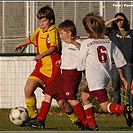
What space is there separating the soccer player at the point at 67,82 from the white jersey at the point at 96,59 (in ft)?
1.97

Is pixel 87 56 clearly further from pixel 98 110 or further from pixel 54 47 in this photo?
pixel 98 110

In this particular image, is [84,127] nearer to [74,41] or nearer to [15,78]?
[74,41]

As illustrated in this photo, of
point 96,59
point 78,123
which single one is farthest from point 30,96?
point 96,59

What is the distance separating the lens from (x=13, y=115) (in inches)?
434

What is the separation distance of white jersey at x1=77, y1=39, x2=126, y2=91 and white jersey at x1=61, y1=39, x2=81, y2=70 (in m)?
0.58

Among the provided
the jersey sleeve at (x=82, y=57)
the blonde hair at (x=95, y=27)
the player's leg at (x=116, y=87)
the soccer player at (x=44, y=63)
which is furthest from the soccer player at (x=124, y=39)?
the jersey sleeve at (x=82, y=57)

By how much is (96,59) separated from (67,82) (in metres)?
0.84

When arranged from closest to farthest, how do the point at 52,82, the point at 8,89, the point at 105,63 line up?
the point at 105,63
the point at 52,82
the point at 8,89

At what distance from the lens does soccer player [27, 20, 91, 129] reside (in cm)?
1069

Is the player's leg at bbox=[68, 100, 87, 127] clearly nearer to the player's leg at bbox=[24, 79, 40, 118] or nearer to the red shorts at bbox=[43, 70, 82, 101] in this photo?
the red shorts at bbox=[43, 70, 82, 101]

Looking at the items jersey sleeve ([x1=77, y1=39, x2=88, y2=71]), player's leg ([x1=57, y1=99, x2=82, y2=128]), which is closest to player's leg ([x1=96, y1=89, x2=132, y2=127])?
jersey sleeve ([x1=77, y1=39, x2=88, y2=71])

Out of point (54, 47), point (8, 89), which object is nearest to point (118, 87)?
point (8, 89)

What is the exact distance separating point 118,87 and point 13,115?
4173 mm

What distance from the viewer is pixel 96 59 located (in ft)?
33.0
